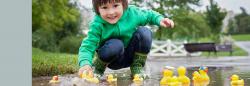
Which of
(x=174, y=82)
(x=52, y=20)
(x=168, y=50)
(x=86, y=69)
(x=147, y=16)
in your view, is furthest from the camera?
(x=168, y=50)

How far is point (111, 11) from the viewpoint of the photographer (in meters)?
3.91

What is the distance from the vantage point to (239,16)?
109 feet

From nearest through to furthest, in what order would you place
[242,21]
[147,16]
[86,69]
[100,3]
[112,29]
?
[86,69] → [100,3] → [112,29] → [147,16] → [242,21]

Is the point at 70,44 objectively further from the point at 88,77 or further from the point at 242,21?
the point at 88,77

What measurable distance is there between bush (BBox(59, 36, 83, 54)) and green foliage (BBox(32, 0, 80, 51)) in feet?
0.87

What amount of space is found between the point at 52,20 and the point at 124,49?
1388cm

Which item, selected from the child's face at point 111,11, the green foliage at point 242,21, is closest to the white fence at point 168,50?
the green foliage at point 242,21

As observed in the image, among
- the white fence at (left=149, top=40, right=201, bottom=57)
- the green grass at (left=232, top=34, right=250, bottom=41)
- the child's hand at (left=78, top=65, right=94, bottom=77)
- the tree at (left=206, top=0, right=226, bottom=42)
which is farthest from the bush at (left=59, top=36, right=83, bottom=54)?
the child's hand at (left=78, top=65, right=94, bottom=77)

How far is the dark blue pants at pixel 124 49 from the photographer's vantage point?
13.1 feet

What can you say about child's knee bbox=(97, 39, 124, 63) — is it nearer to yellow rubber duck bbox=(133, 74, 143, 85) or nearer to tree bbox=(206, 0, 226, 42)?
yellow rubber duck bbox=(133, 74, 143, 85)

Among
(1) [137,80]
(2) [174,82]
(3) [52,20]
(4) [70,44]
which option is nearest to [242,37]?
(4) [70,44]

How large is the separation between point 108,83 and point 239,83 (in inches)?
36.7

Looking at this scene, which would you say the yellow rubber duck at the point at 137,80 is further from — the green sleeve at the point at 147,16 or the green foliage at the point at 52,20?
the green foliage at the point at 52,20

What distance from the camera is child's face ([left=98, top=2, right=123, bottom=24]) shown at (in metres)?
3.91
